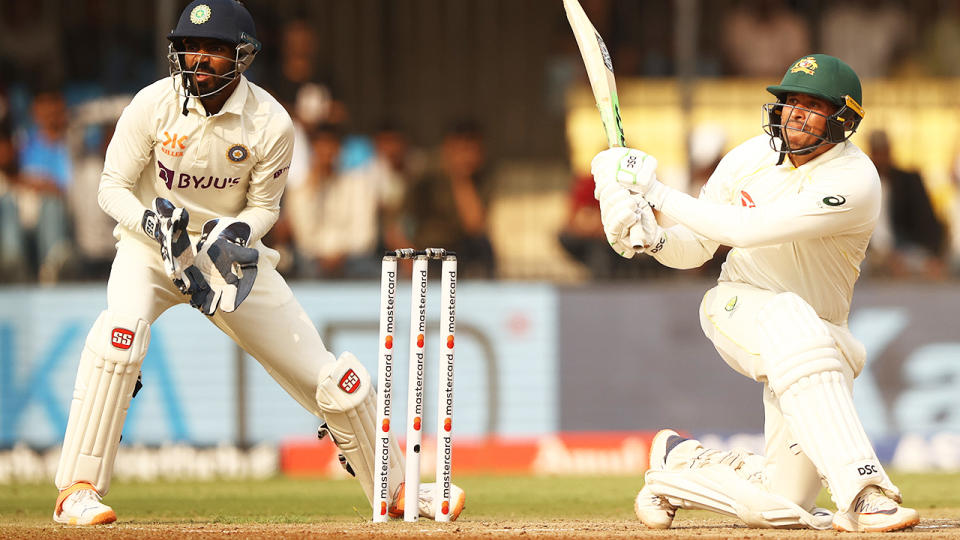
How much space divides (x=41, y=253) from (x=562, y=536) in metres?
6.03

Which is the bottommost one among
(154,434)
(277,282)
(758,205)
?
(154,434)

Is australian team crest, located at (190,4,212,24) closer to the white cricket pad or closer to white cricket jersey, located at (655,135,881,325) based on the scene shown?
white cricket jersey, located at (655,135,881,325)

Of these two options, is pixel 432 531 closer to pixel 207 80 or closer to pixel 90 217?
pixel 207 80

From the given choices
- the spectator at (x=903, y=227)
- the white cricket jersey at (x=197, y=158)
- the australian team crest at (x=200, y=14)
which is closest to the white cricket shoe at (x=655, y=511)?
the white cricket jersey at (x=197, y=158)

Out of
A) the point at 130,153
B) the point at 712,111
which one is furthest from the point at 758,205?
the point at 712,111

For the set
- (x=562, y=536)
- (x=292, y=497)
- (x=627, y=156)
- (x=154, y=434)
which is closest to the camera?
(x=562, y=536)

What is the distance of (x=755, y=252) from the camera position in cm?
547

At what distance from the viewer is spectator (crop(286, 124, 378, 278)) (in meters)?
9.93

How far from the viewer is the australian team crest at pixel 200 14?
5539 millimetres

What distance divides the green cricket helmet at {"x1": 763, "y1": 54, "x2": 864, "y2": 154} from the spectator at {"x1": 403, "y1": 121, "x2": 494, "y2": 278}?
4.78m

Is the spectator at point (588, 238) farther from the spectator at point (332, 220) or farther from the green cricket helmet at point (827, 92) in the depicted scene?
the green cricket helmet at point (827, 92)

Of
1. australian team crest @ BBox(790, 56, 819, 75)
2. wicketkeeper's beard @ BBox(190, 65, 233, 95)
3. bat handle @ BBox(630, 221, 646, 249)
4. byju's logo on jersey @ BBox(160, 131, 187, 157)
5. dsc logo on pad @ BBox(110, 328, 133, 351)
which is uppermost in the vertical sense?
australian team crest @ BBox(790, 56, 819, 75)

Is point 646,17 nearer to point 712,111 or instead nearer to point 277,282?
point 712,111

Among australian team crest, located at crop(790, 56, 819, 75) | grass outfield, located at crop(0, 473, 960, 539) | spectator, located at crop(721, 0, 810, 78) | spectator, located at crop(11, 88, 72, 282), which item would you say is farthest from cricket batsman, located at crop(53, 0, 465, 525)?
spectator, located at crop(721, 0, 810, 78)
